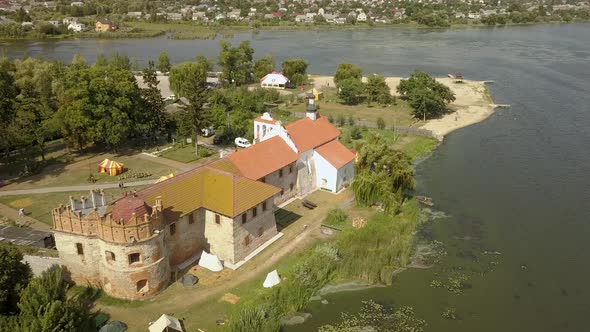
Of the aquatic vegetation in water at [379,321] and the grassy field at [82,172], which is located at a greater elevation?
the grassy field at [82,172]

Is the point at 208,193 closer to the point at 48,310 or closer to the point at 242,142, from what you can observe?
the point at 48,310

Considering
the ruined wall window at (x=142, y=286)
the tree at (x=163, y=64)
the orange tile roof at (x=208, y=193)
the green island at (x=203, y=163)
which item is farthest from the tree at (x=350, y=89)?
the ruined wall window at (x=142, y=286)

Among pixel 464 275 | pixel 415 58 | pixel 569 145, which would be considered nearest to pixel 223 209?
pixel 464 275

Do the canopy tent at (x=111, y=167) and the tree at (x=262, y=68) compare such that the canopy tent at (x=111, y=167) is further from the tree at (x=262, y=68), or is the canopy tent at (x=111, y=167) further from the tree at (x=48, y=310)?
the tree at (x=262, y=68)

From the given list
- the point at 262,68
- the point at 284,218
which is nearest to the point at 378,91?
the point at 262,68

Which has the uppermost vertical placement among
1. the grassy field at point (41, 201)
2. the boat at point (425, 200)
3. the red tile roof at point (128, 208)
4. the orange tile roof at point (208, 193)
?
the red tile roof at point (128, 208)

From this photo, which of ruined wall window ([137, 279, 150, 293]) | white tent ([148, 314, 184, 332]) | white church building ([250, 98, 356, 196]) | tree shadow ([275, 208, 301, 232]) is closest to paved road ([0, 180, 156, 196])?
white church building ([250, 98, 356, 196])
